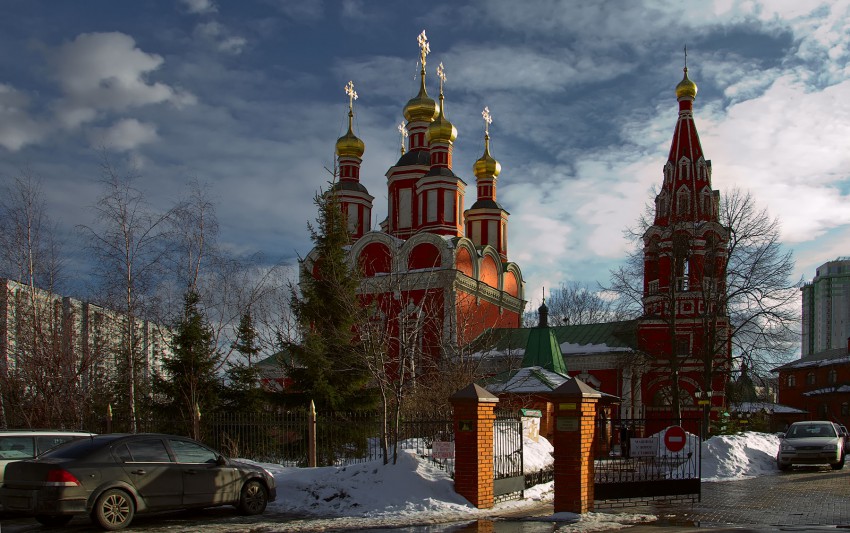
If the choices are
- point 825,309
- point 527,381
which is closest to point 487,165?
point 527,381

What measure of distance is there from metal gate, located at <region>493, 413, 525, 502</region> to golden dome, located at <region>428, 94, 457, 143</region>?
2681cm

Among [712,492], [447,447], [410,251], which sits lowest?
[712,492]

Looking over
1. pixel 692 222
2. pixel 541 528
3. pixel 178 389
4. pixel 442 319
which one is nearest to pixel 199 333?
pixel 178 389

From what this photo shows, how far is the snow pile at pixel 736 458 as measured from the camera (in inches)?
725

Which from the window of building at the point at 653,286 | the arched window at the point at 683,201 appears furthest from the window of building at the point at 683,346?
the arched window at the point at 683,201

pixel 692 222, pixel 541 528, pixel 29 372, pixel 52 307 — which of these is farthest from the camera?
pixel 692 222

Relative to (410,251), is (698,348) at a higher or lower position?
lower

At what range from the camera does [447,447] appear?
1260 centimetres

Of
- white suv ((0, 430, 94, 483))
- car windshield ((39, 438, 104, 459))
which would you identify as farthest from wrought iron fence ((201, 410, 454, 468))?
car windshield ((39, 438, 104, 459))

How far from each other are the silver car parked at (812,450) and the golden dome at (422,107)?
25603mm

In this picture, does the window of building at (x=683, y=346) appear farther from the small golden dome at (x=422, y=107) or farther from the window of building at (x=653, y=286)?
the small golden dome at (x=422, y=107)

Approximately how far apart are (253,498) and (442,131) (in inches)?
1161

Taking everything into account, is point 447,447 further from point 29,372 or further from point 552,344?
point 552,344

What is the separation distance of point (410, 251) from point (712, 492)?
23.2 m
